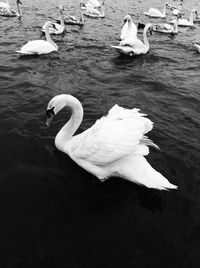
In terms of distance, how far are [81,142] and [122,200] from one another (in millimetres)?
1413

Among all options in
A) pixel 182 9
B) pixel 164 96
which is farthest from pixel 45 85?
pixel 182 9

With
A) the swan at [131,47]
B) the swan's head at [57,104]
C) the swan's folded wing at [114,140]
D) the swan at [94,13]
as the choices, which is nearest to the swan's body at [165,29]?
the swan at [94,13]

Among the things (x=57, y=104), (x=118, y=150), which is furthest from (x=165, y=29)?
(x=118, y=150)

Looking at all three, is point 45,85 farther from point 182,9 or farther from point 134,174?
point 182,9

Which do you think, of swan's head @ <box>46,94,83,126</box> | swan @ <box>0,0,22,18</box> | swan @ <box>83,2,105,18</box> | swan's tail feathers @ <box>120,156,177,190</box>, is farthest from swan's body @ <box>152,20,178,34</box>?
swan's tail feathers @ <box>120,156,177,190</box>

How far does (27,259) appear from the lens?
16.0ft

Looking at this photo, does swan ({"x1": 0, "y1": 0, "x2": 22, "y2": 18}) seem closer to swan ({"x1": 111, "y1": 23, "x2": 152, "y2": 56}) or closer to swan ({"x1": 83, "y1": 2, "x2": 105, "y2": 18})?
swan ({"x1": 83, "y1": 2, "x2": 105, "y2": 18})

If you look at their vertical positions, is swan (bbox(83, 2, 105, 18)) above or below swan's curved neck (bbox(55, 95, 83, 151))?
below

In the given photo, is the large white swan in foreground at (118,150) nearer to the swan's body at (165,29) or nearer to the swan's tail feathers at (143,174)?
the swan's tail feathers at (143,174)

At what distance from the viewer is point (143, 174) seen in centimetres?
590

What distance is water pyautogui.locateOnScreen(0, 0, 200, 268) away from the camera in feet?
16.8

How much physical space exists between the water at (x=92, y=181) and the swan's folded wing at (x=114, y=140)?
684 mm

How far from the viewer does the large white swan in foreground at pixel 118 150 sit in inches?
230

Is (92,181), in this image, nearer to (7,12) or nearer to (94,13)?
(7,12)
